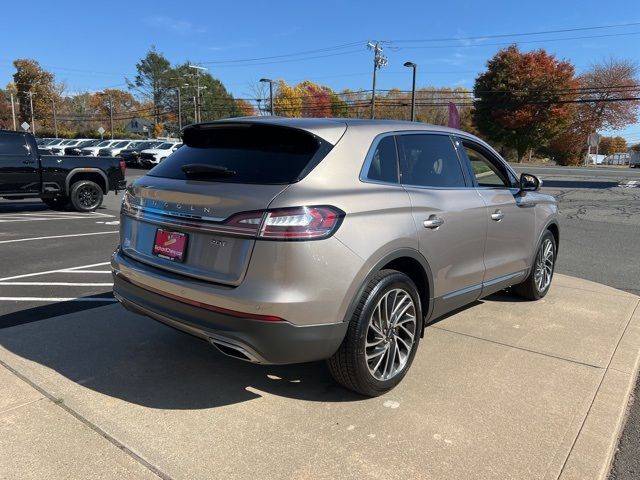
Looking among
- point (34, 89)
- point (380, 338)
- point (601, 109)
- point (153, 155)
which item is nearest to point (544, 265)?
point (380, 338)

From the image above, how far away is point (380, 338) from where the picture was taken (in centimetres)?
331

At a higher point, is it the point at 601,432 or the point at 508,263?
the point at 508,263

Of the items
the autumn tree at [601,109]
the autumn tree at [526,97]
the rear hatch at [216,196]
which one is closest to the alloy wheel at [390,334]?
the rear hatch at [216,196]

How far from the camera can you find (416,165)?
3801 millimetres

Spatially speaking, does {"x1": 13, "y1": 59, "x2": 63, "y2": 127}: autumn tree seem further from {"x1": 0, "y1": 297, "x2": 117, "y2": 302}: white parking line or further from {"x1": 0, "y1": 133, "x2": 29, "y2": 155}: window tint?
{"x1": 0, "y1": 297, "x2": 117, "y2": 302}: white parking line

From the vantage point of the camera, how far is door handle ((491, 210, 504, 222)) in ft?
14.6

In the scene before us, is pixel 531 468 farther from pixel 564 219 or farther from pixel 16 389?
pixel 564 219

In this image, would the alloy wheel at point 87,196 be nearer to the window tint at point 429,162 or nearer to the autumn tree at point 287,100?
the window tint at point 429,162

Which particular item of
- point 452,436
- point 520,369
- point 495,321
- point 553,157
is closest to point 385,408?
point 452,436

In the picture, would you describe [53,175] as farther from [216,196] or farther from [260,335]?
[260,335]

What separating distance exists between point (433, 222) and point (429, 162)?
565 millimetres

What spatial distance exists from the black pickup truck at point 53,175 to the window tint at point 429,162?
33.9 ft

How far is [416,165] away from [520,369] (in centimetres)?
170

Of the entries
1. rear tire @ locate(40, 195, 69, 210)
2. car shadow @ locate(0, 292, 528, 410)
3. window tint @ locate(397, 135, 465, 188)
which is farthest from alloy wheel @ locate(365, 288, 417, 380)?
rear tire @ locate(40, 195, 69, 210)
